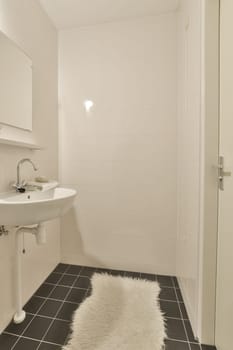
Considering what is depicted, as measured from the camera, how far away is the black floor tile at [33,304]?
126cm

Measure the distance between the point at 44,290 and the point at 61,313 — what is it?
1.03 feet

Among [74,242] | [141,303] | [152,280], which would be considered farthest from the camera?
[74,242]

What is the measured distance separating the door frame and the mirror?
1168 mm

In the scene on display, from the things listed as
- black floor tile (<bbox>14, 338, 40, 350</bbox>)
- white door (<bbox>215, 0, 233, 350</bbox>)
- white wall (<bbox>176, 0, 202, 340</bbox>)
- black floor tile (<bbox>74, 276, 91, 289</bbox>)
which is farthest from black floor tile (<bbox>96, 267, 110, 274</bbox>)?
white door (<bbox>215, 0, 233, 350</bbox>)

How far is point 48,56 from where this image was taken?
1.63 m

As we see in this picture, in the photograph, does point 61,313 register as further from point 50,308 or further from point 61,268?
point 61,268

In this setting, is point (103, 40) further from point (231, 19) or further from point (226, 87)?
point (226, 87)

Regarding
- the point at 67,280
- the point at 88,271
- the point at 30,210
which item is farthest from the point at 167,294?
the point at 30,210

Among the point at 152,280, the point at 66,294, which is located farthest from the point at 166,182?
the point at 66,294

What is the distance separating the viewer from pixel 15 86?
1236 millimetres

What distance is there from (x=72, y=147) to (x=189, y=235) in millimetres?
1293

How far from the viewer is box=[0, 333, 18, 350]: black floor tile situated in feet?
3.30

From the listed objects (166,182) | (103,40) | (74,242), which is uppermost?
(103,40)

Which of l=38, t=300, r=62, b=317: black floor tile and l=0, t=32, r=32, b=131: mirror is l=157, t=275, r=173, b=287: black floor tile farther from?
l=0, t=32, r=32, b=131: mirror
